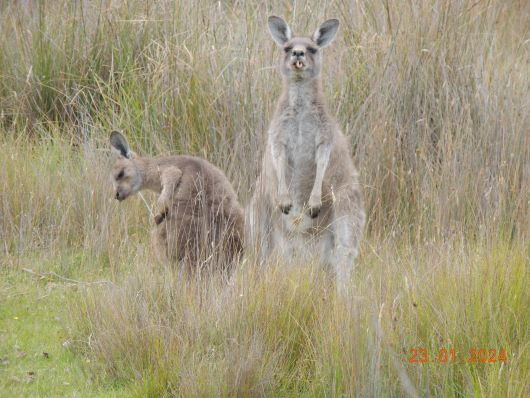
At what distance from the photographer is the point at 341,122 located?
8.09m

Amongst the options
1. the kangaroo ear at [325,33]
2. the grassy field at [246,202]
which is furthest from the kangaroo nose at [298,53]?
the grassy field at [246,202]

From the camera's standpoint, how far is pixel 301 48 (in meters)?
6.72

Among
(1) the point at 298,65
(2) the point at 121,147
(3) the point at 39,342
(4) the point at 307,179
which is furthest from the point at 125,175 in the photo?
(3) the point at 39,342

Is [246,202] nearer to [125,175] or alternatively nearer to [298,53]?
[125,175]

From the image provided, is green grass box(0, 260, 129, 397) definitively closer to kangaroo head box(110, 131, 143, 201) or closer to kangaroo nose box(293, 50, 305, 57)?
kangaroo head box(110, 131, 143, 201)

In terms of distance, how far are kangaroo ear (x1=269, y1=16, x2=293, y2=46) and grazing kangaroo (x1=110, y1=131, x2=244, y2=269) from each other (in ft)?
→ 3.68

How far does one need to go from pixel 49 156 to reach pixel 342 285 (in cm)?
374

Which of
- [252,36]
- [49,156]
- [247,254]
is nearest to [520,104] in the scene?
[252,36]

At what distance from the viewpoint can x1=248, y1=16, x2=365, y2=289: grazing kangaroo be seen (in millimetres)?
6453

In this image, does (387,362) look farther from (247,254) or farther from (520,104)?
(520,104)
